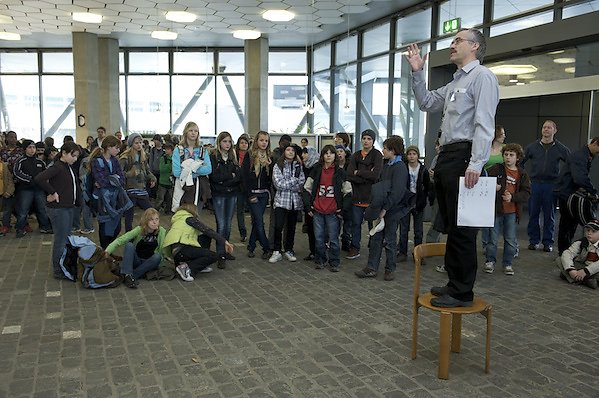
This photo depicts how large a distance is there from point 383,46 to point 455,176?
14.2 meters

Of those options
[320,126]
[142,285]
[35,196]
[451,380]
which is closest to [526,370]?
[451,380]

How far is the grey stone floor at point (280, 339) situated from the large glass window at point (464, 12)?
8056mm

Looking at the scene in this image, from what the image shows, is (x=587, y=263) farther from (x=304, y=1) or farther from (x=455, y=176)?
(x=304, y=1)

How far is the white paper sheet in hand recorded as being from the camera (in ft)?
10.2

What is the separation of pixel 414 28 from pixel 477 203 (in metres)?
13.0

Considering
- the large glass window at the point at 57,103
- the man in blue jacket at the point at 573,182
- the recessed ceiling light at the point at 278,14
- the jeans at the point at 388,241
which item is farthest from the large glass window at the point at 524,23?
the large glass window at the point at 57,103

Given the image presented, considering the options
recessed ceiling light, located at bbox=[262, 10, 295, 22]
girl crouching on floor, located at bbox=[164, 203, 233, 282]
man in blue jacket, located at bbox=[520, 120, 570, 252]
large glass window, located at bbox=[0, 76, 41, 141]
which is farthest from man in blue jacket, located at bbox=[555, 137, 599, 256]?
large glass window, located at bbox=[0, 76, 41, 141]

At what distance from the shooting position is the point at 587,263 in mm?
5816

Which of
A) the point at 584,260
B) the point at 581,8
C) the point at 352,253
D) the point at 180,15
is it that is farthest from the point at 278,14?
the point at 584,260

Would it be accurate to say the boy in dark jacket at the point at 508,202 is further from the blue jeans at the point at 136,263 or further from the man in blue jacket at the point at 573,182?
the blue jeans at the point at 136,263

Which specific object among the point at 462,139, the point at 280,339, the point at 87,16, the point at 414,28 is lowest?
the point at 280,339

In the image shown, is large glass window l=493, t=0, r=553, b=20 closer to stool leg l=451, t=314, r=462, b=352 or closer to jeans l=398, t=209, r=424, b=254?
jeans l=398, t=209, r=424, b=254

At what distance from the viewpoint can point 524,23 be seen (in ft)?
36.1

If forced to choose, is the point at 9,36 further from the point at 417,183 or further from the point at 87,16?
the point at 417,183
